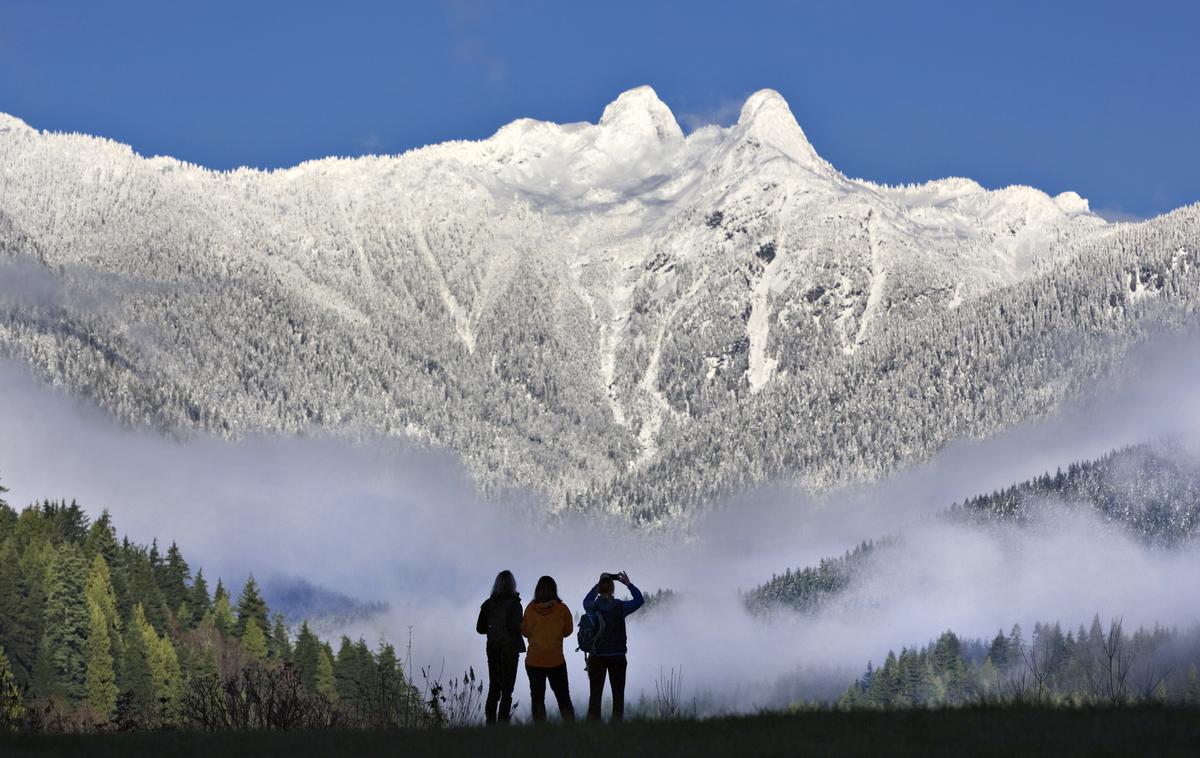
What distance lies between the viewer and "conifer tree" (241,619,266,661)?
339 feet

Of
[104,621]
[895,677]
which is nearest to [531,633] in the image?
[104,621]

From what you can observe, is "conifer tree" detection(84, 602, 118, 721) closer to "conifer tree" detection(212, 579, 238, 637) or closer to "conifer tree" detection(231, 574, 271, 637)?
"conifer tree" detection(212, 579, 238, 637)

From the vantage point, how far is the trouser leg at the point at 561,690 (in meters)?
21.6

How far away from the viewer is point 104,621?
83812 millimetres

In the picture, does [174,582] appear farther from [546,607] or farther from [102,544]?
[546,607]

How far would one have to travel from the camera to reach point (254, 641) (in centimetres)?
10419

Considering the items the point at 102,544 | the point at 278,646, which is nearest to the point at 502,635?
the point at 102,544

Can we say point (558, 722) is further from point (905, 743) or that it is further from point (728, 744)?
point (905, 743)

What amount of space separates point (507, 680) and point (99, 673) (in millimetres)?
65395

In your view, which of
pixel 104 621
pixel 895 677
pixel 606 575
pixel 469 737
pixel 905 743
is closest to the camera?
pixel 905 743

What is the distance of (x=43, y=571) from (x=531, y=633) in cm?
6896

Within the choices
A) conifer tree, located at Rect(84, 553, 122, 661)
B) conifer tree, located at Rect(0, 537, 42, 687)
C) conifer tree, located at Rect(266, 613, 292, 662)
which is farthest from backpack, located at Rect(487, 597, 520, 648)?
conifer tree, located at Rect(266, 613, 292, 662)

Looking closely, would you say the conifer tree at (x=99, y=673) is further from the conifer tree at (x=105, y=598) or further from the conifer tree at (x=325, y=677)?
the conifer tree at (x=325, y=677)

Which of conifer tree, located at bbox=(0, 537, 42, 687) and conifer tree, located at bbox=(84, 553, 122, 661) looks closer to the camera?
conifer tree, located at bbox=(0, 537, 42, 687)
